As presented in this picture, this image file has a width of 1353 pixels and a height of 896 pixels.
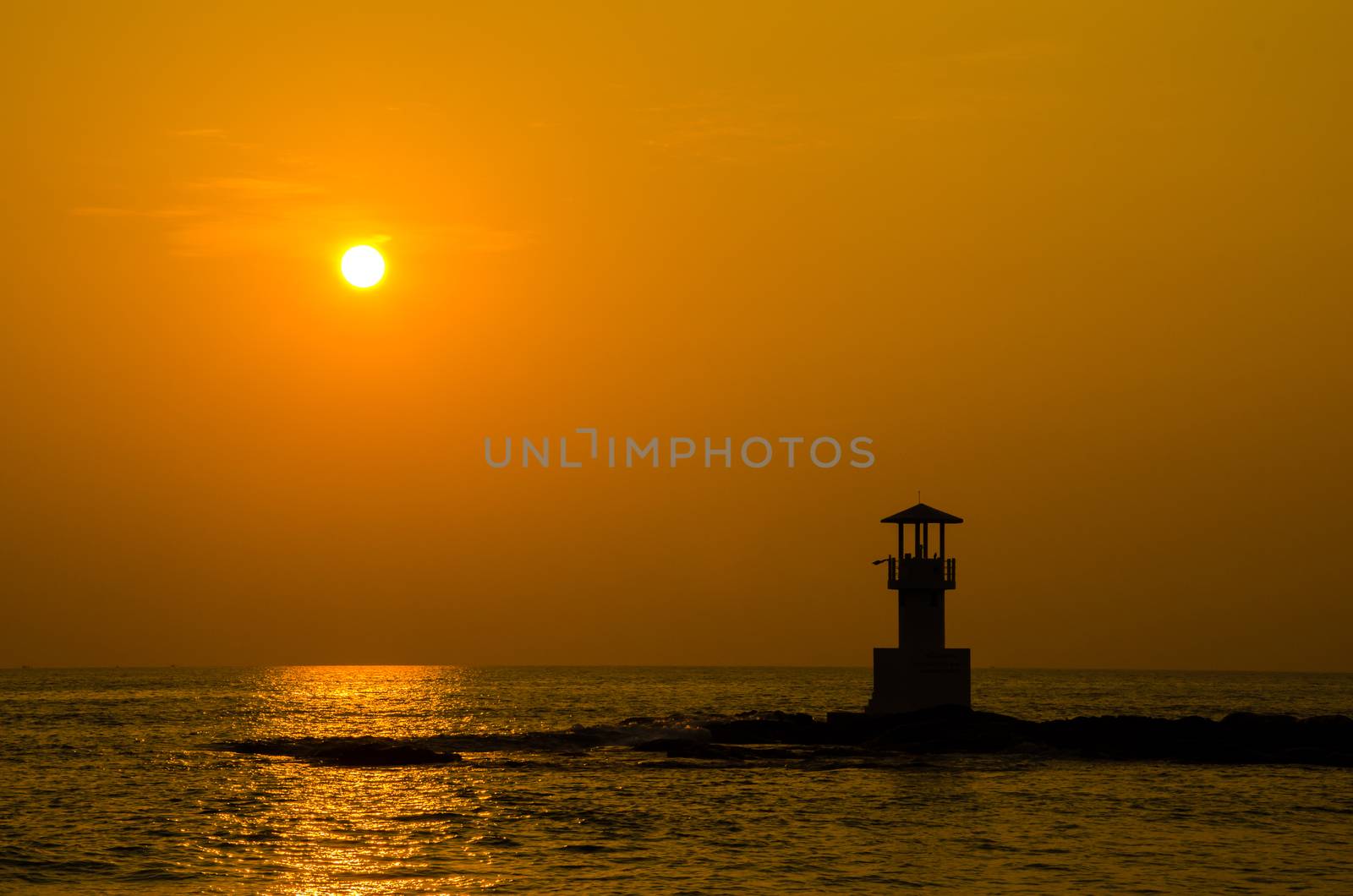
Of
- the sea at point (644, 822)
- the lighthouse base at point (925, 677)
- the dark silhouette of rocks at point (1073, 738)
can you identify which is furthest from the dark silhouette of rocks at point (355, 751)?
the lighthouse base at point (925, 677)

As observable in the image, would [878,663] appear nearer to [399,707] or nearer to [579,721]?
[579,721]

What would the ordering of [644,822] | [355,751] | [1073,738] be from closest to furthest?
[644,822] → [355,751] → [1073,738]

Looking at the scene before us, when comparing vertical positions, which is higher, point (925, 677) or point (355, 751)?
point (925, 677)

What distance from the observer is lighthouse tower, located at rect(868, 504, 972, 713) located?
5925 cm

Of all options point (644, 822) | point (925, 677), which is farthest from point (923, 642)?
point (644, 822)

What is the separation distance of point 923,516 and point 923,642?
17.2 ft

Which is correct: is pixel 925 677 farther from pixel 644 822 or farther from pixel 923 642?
pixel 644 822

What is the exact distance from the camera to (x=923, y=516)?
6072 centimetres

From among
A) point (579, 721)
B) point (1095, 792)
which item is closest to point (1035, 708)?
point (579, 721)

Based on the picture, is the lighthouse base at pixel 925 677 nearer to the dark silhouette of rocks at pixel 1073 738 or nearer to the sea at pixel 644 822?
the dark silhouette of rocks at pixel 1073 738

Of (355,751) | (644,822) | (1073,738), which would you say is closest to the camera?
(644,822)

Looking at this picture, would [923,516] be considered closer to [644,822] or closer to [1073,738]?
[1073,738]

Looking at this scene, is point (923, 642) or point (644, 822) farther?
point (923, 642)

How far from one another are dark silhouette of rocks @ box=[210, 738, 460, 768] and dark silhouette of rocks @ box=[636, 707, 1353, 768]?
31.8 feet
